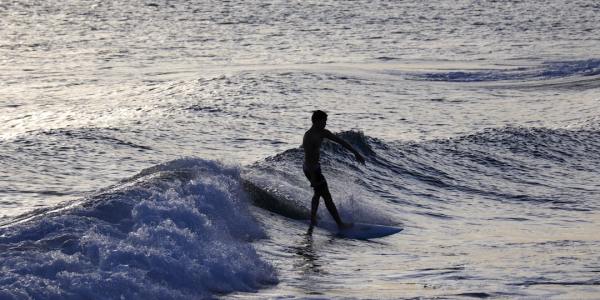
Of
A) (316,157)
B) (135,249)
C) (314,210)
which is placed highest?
(316,157)

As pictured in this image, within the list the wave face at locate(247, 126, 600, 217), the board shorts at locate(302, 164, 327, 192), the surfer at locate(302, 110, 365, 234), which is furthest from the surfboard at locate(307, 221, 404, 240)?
the wave face at locate(247, 126, 600, 217)

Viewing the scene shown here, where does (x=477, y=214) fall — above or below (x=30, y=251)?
below

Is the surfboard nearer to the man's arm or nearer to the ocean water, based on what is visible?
the ocean water

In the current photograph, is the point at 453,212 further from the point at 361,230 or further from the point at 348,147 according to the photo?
the point at 348,147

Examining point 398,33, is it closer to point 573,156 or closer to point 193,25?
point 193,25

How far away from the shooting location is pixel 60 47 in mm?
35906

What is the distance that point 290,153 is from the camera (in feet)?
63.1

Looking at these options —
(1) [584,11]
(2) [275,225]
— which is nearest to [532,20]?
(1) [584,11]

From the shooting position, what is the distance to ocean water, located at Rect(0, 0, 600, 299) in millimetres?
10859

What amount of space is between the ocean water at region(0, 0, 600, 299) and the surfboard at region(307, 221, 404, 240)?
24 centimetres

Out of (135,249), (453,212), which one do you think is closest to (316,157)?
(453,212)

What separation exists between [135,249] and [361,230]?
443 centimetres

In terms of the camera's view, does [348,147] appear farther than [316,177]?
No

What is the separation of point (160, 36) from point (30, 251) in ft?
95.4
